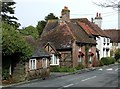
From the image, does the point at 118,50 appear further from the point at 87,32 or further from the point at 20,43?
the point at 20,43

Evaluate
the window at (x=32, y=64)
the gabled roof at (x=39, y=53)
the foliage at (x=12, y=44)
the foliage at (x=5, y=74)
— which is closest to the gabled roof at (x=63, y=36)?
the gabled roof at (x=39, y=53)

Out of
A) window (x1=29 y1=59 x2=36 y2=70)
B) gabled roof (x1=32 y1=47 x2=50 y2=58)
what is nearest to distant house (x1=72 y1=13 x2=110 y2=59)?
A: gabled roof (x1=32 y1=47 x2=50 y2=58)

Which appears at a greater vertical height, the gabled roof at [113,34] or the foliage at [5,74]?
the gabled roof at [113,34]

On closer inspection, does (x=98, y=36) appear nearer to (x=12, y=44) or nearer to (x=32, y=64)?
(x=32, y=64)

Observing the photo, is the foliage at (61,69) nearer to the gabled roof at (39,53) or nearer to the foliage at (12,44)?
the gabled roof at (39,53)

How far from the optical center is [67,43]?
54.8 meters

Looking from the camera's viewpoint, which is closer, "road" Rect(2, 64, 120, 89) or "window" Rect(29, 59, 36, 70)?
"road" Rect(2, 64, 120, 89)

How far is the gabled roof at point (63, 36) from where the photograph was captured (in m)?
54.9

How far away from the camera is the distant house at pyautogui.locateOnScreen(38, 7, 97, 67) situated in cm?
5412

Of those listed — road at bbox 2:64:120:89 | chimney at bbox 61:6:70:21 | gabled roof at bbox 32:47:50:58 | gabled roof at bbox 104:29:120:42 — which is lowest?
road at bbox 2:64:120:89

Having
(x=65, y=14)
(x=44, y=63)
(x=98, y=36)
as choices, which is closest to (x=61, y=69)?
(x=44, y=63)

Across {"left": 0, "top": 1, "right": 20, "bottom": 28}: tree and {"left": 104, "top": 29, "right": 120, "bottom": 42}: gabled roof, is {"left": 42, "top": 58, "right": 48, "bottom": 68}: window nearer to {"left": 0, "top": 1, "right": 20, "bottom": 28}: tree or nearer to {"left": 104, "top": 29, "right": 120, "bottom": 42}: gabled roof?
{"left": 0, "top": 1, "right": 20, "bottom": 28}: tree

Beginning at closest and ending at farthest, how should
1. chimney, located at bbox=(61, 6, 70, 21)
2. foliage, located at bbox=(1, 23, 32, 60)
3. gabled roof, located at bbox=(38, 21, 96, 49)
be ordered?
foliage, located at bbox=(1, 23, 32, 60) < gabled roof, located at bbox=(38, 21, 96, 49) < chimney, located at bbox=(61, 6, 70, 21)

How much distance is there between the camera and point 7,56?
110 feet
